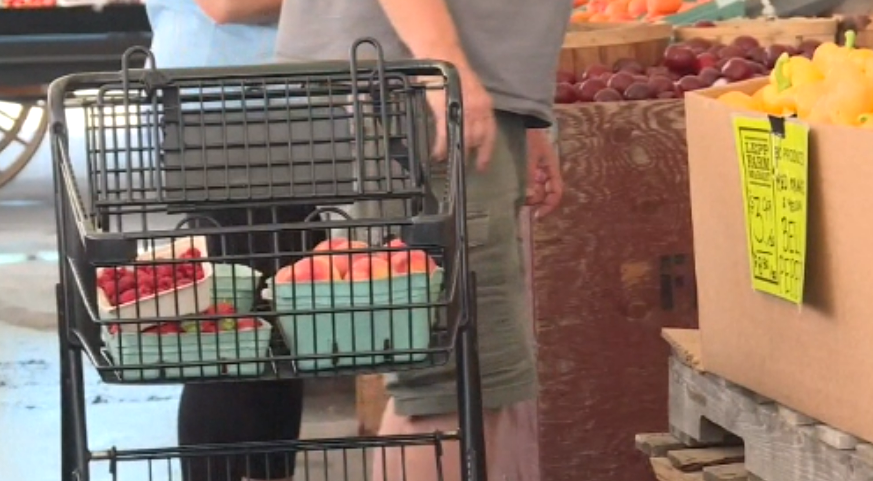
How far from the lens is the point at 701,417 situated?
6.95 feet

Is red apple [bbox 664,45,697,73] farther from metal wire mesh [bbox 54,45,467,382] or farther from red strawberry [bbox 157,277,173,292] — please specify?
red strawberry [bbox 157,277,173,292]

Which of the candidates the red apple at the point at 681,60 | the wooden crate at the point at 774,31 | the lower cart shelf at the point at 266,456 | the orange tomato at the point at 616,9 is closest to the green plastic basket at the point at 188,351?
the lower cart shelf at the point at 266,456

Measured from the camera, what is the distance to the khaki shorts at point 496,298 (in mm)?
2102

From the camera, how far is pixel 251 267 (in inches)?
65.9

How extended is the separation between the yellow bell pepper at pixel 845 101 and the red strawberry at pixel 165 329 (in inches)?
30.6

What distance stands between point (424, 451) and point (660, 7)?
313cm

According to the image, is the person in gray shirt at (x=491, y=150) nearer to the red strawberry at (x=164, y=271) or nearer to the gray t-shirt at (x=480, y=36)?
the gray t-shirt at (x=480, y=36)

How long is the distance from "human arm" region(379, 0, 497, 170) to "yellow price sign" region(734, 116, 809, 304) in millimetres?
314

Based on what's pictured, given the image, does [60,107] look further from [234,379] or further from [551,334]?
[551,334]

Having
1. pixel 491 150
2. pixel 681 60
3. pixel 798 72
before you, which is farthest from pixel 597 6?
pixel 491 150

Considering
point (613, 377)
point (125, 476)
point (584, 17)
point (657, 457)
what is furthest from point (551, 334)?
point (584, 17)

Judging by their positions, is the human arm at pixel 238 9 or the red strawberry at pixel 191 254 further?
the human arm at pixel 238 9

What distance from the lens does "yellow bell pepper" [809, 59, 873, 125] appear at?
1854mm

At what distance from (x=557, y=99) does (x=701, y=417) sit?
44.2 inches
